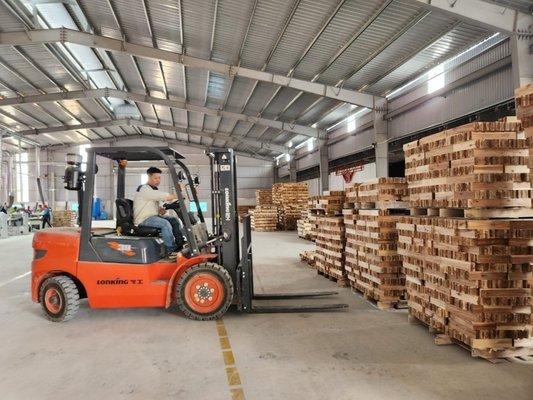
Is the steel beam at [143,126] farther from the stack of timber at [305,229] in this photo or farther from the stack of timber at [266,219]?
the stack of timber at [305,229]

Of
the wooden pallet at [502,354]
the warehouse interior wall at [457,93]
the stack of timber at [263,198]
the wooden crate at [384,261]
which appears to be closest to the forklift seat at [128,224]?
the wooden crate at [384,261]

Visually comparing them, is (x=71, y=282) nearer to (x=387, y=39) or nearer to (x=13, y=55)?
(x=387, y=39)

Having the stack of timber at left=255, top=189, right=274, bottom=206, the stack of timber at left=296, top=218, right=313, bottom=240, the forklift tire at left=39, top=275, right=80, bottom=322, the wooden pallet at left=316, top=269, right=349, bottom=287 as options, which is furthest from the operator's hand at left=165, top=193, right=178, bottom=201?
the stack of timber at left=255, top=189, right=274, bottom=206

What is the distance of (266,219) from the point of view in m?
22.3

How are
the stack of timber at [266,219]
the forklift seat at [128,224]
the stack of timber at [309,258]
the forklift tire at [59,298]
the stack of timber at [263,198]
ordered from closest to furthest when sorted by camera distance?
the forklift tire at [59,298], the forklift seat at [128,224], the stack of timber at [309,258], the stack of timber at [266,219], the stack of timber at [263,198]

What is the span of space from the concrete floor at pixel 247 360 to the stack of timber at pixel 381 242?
35cm

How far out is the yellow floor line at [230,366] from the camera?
3.43m

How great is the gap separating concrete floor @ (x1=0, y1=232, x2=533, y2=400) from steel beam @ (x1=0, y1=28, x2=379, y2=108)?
328 inches

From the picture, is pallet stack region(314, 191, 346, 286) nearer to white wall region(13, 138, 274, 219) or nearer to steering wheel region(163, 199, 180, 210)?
steering wheel region(163, 199, 180, 210)

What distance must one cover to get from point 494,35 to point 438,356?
23.7ft

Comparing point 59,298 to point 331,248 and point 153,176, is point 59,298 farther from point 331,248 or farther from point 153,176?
point 331,248

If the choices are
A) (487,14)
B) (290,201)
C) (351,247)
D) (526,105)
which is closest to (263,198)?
(290,201)

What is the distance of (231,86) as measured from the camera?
15.2 m

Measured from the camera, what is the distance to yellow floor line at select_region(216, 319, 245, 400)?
3.43m
